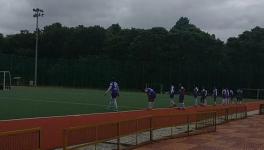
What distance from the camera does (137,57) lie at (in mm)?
78938

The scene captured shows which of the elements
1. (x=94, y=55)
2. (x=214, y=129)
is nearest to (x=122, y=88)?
(x=94, y=55)

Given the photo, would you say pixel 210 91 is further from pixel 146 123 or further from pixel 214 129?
pixel 146 123

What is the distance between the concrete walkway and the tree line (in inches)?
1835

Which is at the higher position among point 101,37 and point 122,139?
point 101,37

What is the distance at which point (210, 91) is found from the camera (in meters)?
66.1

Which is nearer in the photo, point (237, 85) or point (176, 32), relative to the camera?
point (237, 85)

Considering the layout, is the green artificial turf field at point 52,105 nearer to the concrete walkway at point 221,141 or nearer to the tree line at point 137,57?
the concrete walkway at point 221,141

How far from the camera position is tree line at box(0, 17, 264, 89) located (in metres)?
67.2

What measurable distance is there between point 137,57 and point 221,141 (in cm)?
6276

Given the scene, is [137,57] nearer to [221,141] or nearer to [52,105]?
[52,105]

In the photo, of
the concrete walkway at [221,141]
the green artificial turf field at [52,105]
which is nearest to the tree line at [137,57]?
the green artificial turf field at [52,105]

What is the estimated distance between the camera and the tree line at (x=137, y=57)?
67.2 m

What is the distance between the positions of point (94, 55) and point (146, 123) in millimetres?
70842

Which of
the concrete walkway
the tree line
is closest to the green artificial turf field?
the concrete walkway
